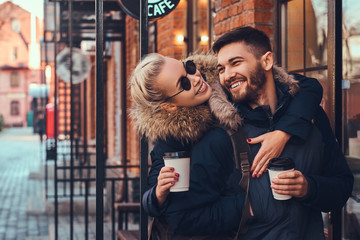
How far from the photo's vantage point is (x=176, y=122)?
193cm

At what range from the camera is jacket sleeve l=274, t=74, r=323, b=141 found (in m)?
1.90

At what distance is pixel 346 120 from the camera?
3.24 meters

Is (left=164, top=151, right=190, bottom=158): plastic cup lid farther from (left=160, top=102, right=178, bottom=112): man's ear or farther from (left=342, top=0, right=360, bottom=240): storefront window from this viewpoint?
(left=342, top=0, right=360, bottom=240): storefront window

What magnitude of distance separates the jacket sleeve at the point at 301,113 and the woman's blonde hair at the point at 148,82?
1.56ft

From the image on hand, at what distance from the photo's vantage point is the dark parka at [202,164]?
185 cm

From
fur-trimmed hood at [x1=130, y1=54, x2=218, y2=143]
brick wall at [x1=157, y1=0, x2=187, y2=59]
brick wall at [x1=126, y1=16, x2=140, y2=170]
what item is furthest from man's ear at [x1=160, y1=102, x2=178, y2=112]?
brick wall at [x1=126, y1=16, x2=140, y2=170]

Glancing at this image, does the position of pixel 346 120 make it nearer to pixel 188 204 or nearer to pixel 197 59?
pixel 197 59

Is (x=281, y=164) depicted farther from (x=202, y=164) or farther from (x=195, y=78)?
(x=195, y=78)

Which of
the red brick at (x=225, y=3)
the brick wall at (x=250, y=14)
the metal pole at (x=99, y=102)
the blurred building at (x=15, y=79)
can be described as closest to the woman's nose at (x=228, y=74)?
the metal pole at (x=99, y=102)

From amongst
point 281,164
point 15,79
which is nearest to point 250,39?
point 281,164

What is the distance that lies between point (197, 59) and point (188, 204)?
0.64 meters

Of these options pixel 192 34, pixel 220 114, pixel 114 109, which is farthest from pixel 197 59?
pixel 114 109

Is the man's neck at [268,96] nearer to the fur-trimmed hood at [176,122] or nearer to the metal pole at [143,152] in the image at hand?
the fur-trimmed hood at [176,122]

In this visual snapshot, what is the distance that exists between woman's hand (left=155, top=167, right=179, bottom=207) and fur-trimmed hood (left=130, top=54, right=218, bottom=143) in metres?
0.15
